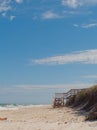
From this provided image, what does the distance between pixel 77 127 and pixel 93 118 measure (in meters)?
3.15

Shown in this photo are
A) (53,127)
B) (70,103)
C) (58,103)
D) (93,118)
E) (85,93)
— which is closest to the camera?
(53,127)

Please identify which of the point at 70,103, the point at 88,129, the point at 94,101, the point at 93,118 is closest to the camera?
the point at 88,129

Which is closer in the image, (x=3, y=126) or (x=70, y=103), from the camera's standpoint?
(x=3, y=126)

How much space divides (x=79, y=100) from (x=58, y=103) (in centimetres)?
1000

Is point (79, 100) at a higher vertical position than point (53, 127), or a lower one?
higher

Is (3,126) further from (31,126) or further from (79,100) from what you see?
(79,100)

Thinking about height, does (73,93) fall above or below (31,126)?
above

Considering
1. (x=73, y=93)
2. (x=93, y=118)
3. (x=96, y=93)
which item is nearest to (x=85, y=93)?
(x=96, y=93)

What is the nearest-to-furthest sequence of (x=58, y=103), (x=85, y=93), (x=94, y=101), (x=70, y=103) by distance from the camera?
(x=94, y=101)
(x=85, y=93)
(x=70, y=103)
(x=58, y=103)

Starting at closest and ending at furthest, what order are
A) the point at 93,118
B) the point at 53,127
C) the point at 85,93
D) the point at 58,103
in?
the point at 53,127, the point at 93,118, the point at 85,93, the point at 58,103

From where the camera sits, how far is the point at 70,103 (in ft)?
178

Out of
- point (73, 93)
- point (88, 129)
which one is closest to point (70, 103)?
point (73, 93)

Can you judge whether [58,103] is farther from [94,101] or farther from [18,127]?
[18,127]

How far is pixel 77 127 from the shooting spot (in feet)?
74.4
